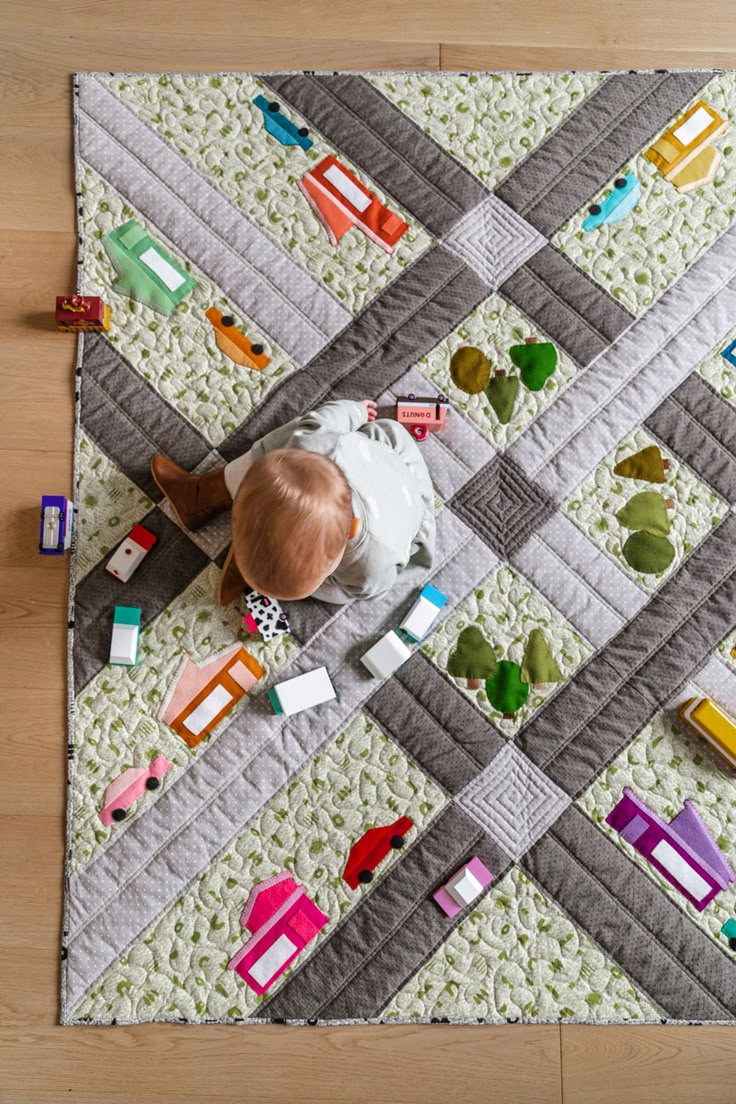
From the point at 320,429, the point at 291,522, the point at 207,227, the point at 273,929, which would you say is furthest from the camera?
the point at 207,227

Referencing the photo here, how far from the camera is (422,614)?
1.13m

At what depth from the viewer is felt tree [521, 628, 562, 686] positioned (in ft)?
3.75

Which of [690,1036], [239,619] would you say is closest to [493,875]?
[690,1036]

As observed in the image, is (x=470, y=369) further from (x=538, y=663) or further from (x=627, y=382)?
(x=538, y=663)

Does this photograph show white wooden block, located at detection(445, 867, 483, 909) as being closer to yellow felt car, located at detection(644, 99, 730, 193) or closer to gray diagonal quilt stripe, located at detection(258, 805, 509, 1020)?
gray diagonal quilt stripe, located at detection(258, 805, 509, 1020)

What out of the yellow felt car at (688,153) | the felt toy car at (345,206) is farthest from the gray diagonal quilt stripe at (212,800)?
the yellow felt car at (688,153)

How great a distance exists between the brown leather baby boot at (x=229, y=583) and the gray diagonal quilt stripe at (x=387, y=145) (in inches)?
21.7

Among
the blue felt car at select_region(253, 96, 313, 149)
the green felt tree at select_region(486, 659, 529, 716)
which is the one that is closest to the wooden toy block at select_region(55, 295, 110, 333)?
the blue felt car at select_region(253, 96, 313, 149)

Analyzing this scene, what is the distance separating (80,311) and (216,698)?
556 millimetres

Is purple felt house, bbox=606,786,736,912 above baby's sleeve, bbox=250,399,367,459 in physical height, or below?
below

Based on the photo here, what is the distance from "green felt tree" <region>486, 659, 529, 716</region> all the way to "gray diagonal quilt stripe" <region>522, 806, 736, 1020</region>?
179 millimetres

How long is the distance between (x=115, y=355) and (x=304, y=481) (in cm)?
50

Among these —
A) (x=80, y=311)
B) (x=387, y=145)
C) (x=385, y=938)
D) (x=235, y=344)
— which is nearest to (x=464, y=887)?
(x=385, y=938)

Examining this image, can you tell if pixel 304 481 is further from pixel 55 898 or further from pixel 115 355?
pixel 55 898
